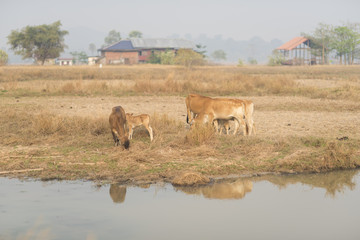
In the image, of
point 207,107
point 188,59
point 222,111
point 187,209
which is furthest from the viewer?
point 188,59

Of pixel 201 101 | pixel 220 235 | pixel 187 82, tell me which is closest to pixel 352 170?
pixel 201 101

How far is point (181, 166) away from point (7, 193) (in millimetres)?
3488

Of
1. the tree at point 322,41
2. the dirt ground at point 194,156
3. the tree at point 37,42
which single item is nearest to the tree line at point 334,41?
the tree at point 322,41

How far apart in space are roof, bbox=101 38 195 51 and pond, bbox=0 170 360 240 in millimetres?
73633

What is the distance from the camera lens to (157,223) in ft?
27.0

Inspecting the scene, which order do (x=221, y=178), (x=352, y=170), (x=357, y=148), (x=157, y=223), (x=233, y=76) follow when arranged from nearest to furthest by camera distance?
(x=157, y=223)
(x=221, y=178)
(x=352, y=170)
(x=357, y=148)
(x=233, y=76)

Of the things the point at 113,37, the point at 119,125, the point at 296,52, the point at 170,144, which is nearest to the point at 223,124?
the point at 170,144

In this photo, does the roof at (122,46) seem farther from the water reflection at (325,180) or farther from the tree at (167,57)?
the water reflection at (325,180)

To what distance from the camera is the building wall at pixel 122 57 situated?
82.7m

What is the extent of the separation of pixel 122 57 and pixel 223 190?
7439cm

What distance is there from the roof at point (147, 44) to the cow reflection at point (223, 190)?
73.6m

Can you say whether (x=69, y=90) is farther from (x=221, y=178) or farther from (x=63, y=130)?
(x=221, y=178)

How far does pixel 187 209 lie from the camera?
886 cm

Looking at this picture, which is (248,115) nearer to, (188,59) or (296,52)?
(188,59)
